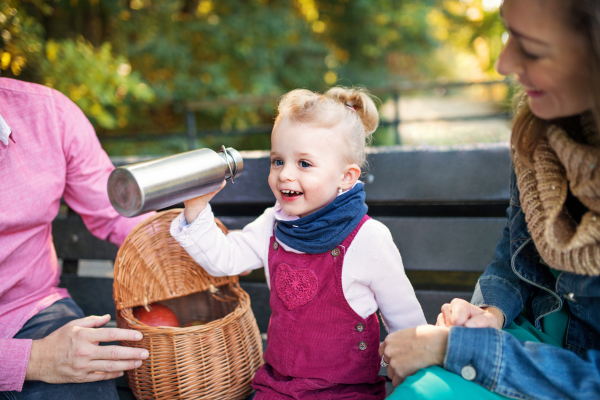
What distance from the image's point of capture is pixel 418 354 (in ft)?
3.54

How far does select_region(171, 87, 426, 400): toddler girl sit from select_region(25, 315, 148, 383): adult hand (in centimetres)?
35

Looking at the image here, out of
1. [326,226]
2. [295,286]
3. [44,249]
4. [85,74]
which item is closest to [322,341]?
[295,286]

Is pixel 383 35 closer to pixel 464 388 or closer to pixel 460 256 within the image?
pixel 460 256

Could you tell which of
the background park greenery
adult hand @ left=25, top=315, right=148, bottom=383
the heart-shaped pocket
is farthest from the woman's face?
the background park greenery

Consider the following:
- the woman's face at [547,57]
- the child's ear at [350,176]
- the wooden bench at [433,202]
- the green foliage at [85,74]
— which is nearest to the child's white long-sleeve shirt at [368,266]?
the child's ear at [350,176]

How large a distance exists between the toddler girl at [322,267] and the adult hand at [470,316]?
21 cm

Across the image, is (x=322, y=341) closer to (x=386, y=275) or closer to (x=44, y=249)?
(x=386, y=275)

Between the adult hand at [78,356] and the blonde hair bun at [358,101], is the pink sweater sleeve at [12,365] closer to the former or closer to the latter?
the adult hand at [78,356]

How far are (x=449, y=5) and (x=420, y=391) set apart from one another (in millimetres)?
8006

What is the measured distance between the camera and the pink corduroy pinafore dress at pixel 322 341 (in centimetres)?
136

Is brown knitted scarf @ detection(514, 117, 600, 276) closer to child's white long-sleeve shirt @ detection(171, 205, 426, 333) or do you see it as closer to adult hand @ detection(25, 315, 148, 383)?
child's white long-sleeve shirt @ detection(171, 205, 426, 333)

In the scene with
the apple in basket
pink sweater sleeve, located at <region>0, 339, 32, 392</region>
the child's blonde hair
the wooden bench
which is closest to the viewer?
pink sweater sleeve, located at <region>0, 339, 32, 392</region>

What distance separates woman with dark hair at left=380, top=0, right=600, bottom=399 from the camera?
904 millimetres

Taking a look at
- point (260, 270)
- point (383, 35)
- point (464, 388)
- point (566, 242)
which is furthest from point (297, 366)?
point (383, 35)
